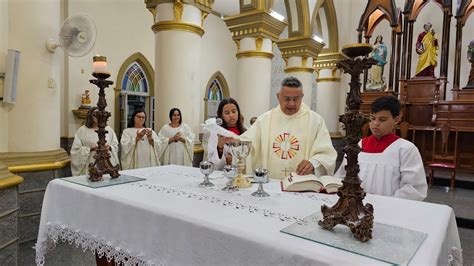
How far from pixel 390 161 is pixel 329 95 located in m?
7.96

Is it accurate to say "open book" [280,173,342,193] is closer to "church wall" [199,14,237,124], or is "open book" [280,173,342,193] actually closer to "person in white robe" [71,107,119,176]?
"person in white robe" [71,107,119,176]

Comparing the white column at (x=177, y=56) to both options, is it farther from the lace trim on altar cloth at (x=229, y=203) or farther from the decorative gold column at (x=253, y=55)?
the lace trim on altar cloth at (x=229, y=203)

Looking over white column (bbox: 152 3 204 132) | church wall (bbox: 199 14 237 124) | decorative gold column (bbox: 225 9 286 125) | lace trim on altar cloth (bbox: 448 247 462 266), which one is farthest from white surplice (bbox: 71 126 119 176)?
church wall (bbox: 199 14 237 124)

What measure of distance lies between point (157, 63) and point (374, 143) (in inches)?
127

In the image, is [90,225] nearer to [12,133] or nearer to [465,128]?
[12,133]

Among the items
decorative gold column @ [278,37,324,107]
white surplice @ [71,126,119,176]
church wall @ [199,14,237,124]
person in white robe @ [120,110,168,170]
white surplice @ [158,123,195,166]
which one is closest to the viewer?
white surplice @ [71,126,119,176]

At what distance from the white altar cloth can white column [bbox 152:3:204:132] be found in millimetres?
2462

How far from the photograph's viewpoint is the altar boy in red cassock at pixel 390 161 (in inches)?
Result: 87.9

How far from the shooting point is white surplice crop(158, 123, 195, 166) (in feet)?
15.8

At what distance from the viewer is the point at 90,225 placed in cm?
193

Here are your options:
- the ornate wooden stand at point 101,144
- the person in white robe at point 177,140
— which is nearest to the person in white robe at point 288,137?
the ornate wooden stand at point 101,144

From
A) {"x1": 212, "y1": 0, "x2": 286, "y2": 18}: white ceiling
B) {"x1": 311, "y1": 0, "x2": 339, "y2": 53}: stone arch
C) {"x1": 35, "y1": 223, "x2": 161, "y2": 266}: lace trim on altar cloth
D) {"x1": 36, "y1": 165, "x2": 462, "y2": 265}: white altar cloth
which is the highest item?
{"x1": 212, "y1": 0, "x2": 286, "y2": 18}: white ceiling

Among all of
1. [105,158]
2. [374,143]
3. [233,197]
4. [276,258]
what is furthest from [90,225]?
[374,143]

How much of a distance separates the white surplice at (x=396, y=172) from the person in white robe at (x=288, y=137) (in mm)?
284
